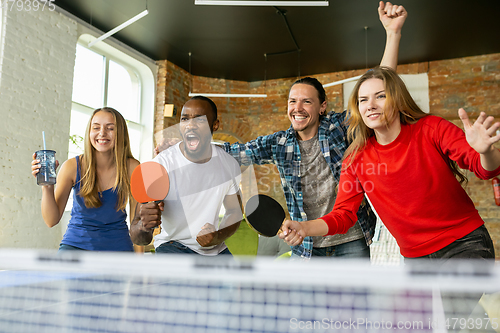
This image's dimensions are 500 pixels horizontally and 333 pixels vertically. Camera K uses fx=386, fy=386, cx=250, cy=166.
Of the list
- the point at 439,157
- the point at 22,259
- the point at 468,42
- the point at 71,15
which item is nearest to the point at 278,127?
the point at 468,42

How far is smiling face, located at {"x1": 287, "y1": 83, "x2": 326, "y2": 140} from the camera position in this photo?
2139 millimetres

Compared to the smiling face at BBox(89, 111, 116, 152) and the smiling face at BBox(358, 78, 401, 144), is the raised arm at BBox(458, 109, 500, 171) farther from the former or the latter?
the smiling face at BBox(89, 111, 116, 152)

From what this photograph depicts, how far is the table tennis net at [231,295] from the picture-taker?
736 millimetres

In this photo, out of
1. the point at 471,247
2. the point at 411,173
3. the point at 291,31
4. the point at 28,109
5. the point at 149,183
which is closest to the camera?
the point at 471,247

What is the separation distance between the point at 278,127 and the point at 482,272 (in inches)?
328

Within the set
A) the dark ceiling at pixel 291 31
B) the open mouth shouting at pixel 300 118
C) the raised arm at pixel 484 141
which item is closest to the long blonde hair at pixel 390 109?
the raised arm at pixel 484 141

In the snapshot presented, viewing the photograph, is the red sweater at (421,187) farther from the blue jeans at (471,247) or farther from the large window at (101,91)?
the large window at (101,91)

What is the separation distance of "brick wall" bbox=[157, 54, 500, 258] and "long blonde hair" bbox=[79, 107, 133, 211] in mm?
5908

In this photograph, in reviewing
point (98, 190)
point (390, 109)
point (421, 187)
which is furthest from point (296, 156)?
point (98, 190)

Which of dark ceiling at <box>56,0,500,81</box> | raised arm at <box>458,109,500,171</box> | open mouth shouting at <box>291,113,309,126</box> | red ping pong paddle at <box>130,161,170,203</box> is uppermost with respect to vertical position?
dark ceiling at <box>56,0,500,81</box>

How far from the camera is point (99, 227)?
208 cm

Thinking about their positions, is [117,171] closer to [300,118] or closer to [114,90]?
[300,118]

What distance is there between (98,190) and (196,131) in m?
0.63

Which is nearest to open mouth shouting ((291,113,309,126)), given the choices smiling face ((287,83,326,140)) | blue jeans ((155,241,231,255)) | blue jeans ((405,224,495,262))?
smiling face ((287,83,326,140))
